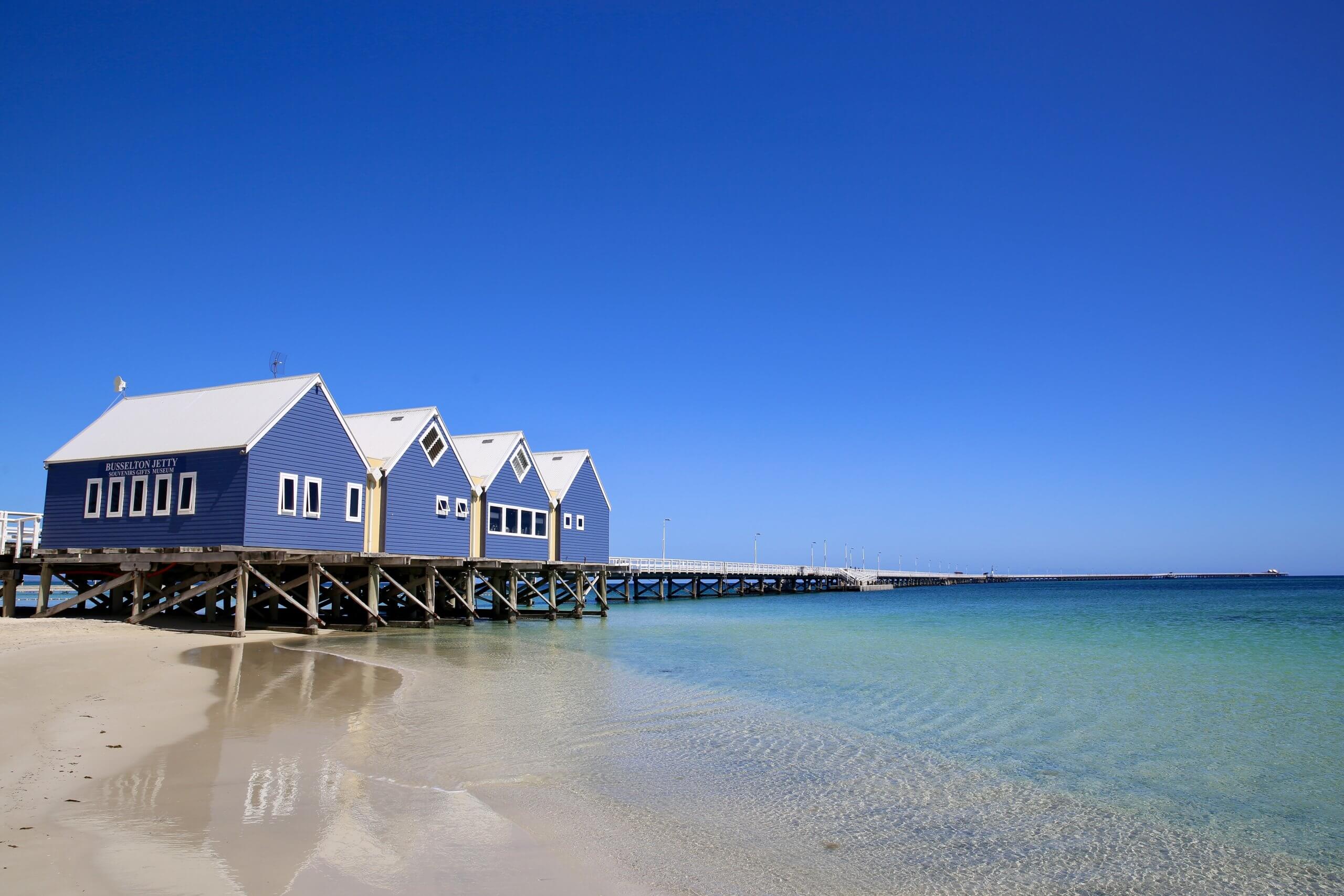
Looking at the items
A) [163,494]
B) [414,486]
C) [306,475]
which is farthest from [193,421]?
[414,486]

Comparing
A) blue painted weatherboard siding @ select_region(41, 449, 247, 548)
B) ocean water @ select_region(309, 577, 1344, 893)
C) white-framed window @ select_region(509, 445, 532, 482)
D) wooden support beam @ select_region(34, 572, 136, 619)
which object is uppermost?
white-framed window @ select_region(509, 445, 532, 482)

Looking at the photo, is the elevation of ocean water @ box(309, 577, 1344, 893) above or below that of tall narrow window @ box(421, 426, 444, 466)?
below

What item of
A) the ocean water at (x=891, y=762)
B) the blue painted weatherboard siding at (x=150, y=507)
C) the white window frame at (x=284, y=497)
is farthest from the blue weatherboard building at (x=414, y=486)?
the ocean water at (x=891, y=762)

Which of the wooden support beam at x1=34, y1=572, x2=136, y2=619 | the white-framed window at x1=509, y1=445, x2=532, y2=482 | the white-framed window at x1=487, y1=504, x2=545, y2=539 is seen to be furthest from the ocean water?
the white-framed window at x1=509, y1=445, x2=532, y2=482

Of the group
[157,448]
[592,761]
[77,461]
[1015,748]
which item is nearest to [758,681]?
[1015,748]

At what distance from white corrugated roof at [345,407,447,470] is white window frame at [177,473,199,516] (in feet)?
17.8

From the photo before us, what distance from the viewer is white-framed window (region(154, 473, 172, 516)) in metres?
26.3

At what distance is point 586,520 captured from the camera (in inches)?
1767

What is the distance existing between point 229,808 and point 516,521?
103 ft

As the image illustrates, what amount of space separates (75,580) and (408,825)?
30118 millimetres

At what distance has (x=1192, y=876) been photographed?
24.8ft

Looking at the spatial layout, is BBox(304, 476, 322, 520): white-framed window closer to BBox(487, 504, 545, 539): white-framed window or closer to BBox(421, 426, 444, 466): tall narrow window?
BBox(421, 426, 444, 466): tall narrow window

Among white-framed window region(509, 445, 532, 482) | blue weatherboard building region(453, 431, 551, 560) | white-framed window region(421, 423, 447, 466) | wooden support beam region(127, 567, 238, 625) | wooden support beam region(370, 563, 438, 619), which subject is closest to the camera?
wooden support beam region(127, 567, 238, 625)

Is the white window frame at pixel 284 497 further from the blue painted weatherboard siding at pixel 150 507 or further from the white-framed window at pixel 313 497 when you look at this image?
the blue painted weatherboard siding at pixel 150 507
